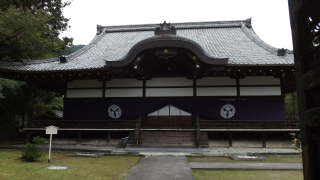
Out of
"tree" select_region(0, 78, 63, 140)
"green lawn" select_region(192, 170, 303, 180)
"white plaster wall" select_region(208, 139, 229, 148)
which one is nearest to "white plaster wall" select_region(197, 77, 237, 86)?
"white plaster wall" select_region(208, 139, 229, 148)

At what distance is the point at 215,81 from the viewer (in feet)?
38.9

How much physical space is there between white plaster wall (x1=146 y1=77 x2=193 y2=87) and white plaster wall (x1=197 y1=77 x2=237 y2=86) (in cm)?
61

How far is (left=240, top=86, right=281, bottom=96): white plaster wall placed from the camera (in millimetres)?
11312

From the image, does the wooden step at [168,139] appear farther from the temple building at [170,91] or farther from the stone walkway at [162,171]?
the stone walkway at [162,171]

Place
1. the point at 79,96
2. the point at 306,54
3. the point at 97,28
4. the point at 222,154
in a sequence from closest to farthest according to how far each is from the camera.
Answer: the point at 306,54
the point at 222,154
the point at 79,96
the point at 97,28

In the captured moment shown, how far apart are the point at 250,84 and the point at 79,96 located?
9825 mm

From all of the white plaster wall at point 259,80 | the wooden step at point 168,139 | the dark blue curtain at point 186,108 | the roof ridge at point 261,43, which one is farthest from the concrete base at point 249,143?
the roof ridge at point 261,43

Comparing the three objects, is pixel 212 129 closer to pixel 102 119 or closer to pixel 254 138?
pixel 254 138

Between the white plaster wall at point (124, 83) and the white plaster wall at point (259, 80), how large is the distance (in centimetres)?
584

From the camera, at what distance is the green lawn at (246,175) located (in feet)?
17.6

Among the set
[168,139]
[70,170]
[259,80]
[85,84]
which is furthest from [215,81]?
[70,170]

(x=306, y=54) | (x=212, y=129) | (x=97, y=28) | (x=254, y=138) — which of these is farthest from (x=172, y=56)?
(x=97, y=28)

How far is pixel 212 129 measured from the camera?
A: 34.1 feet

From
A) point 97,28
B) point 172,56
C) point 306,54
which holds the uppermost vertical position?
point 97,28
